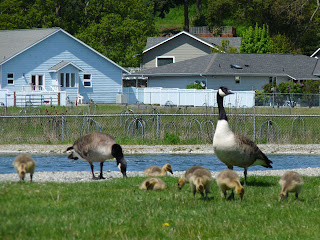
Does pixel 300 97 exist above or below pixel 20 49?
below

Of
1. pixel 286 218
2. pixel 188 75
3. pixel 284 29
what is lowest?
pixel 286 218

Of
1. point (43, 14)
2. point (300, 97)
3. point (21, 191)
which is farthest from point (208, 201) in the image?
point (43, 14)

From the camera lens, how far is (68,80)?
55.0m

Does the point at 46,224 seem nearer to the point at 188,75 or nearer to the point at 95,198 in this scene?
the point at 95,198

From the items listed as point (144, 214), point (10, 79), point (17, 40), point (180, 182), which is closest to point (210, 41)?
point (17, 40)

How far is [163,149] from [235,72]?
30.9 m

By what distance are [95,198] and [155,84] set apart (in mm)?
48876

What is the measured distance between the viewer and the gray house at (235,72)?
2140 inches

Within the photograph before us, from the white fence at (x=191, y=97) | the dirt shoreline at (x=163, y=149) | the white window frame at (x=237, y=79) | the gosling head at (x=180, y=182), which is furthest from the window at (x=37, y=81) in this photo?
the gosling head at (x=180, y=182)

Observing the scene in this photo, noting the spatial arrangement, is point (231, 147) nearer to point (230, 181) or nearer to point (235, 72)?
point (230, 181)

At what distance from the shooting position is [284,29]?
3238 inches

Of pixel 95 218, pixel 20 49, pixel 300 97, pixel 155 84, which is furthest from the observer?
pixel 155 84

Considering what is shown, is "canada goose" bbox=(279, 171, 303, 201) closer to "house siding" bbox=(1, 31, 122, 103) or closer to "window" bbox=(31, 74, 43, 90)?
"house siding" bbox=(1, 31, 122, 103)

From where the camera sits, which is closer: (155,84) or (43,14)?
(155,84)
